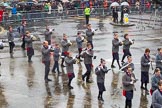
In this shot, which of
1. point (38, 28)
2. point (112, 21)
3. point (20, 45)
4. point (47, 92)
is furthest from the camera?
point (112, 21)

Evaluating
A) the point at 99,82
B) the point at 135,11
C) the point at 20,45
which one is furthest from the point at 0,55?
the point at 135,11

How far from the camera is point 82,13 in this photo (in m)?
44.8

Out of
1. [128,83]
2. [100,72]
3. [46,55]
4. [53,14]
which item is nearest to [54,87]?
[46,55]

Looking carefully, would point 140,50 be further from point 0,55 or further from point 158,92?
point 158,92

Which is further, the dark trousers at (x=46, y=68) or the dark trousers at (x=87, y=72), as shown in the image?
the dark trousers at (x=46, y=68)

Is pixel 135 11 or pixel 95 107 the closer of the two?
pixel 95 107

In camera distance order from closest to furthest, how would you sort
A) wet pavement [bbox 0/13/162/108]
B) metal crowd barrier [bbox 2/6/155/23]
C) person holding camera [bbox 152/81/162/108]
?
person holding camera [bbox 152/81/162/108]
wet pavement [bbox 0/13/162/108]
metal crowd barrier [bbox 2/6/155/23]

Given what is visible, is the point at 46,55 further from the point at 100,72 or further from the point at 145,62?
the point at 145,62

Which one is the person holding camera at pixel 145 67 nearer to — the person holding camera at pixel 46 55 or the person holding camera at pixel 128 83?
the person holding camera at pixel 128 83

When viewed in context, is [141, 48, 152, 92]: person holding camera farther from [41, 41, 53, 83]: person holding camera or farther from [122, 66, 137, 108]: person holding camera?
[41, 41, 53, 83]: person holding camera

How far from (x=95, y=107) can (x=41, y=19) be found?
26.8 meters

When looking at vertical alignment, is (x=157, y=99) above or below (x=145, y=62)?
below

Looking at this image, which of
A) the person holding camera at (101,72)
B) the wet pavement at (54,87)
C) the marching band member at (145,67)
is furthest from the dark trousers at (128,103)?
the marching band member at (145,67)

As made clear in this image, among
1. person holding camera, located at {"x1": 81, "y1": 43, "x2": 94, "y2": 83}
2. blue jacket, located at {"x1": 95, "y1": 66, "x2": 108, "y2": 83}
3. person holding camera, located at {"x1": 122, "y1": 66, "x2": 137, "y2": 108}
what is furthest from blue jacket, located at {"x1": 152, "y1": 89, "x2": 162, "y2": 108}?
person holding camera, located at {"x1": 81, "y1": 43, "x2": 94, "y2": 83}
